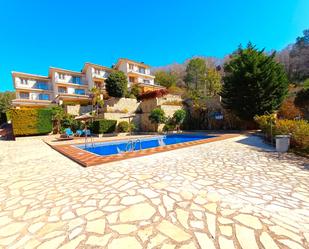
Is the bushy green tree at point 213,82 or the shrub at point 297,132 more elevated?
the bushy green tree at point 213,82

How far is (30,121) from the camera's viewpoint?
1700 centimetres

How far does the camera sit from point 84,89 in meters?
35.5

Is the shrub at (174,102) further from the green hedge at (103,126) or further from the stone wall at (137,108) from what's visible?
the green hedge at (103,126)

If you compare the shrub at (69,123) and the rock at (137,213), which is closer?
the rock at (137,213)

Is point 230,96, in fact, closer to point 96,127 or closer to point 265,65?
point 265,65

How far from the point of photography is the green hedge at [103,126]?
709 inches

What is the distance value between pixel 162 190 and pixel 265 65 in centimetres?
1665

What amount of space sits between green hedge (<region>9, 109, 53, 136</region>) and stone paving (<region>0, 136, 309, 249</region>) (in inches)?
578

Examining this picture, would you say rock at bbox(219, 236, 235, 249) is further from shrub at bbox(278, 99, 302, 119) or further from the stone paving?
shrub at bbox(278, 99, 302, 119)

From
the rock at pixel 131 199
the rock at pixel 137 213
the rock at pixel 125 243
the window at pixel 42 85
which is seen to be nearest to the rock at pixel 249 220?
Result: the rock at pixel 137 213

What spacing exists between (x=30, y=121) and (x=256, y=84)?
2268 cm

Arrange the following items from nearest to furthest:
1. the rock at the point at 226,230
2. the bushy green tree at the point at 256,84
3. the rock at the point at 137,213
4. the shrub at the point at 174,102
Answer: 1. the rock at the point at 226,230
2. the rock at the point at 137,213
3. the bushy green tree at the point at 256,84
4. the shrub at the point at 174,102

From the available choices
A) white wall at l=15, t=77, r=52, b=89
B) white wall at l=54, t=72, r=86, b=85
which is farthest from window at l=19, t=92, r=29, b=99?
white wall at l=54, t=72, r=86, b=85

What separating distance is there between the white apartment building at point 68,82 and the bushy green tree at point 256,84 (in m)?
19.0
